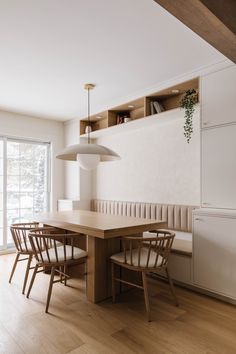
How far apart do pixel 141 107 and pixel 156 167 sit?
3.28 feet

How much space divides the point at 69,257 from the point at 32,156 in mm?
3076

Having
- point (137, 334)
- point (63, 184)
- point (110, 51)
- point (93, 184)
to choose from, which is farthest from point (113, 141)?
point (137, 334)

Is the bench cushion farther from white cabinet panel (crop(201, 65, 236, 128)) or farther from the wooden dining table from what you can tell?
white cabinet panel (crop(201, 65, 236, 128))

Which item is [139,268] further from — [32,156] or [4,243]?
[32,156]

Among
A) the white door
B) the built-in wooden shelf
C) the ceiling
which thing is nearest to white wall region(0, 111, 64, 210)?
the built-in wooden shelf

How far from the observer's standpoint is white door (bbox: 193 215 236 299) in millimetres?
2467

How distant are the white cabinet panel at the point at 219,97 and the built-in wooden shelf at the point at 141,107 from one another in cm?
32

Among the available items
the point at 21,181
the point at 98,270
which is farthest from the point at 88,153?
the point at 21,181

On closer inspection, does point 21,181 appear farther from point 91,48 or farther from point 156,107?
point 91,48

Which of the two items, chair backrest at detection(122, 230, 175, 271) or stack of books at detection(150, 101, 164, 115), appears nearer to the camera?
chair backrest at detection(122, 230, 175, 271)

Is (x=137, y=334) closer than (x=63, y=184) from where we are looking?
Yes

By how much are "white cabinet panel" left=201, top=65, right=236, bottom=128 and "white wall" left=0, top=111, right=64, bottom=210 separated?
3.34m

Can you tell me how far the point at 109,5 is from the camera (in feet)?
6.21

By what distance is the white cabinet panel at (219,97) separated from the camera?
8.41 ft
